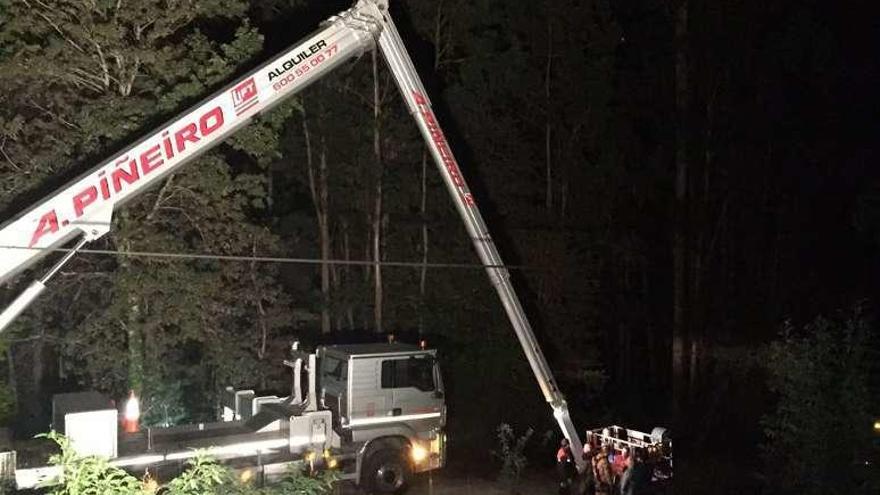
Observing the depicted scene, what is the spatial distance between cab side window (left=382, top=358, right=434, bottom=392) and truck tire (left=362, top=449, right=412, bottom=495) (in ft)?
3.28

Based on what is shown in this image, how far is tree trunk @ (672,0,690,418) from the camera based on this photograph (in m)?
20.8

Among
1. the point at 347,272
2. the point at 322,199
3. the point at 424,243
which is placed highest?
the point at 322,199

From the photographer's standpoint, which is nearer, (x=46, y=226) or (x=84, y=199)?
(x=46, y=226)

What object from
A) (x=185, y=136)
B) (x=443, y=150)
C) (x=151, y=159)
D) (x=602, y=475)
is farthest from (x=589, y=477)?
(x=151, y=159)

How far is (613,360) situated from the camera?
30391 millimetres

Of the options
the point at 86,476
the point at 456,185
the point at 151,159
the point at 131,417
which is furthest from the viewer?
the point at 131,417

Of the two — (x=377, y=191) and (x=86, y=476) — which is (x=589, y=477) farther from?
(x=377, y=191)

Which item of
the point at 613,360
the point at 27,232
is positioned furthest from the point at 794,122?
the point at 27,232

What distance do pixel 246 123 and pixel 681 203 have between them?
13750 mm

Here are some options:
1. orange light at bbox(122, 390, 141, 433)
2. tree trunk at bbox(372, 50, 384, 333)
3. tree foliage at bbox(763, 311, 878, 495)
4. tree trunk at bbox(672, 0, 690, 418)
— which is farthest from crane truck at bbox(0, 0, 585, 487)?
tree trunk at bbox(672, 0, 690, 418)

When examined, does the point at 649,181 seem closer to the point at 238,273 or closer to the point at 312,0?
the point at 312,0

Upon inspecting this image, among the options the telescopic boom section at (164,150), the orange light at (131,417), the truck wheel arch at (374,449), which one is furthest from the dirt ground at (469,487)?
the telescopic boom section at (164,150)

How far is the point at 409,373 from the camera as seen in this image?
13.1m

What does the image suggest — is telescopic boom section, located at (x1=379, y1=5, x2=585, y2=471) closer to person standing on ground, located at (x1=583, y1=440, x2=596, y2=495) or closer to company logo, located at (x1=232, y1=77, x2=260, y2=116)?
person standing on ground, located at (x1=583, y1=440, x2=596, y2=495)
